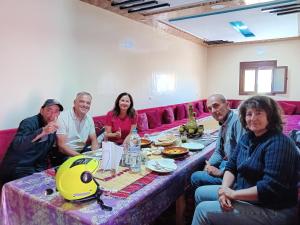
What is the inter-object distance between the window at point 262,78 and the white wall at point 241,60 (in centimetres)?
10

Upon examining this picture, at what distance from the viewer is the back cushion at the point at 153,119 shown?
4375 millimetres

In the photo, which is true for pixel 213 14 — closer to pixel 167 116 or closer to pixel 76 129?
pixel 167 116

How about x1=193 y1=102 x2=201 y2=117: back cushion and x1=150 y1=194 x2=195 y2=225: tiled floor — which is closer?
x1=150 y1=194 x2=195 y2=225: tiled floor

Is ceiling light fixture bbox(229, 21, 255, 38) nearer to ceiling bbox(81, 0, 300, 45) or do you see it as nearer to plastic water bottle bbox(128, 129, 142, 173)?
ceiling bbox(81, 0, 300, 45)

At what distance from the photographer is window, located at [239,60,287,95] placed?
6.24m

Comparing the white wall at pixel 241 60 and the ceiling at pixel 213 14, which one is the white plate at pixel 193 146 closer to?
the ceiling at pixel 213 14

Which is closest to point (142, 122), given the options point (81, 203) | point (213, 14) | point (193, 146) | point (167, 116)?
point (167, 116)

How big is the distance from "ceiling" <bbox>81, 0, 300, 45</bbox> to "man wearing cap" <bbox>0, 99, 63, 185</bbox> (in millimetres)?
2134

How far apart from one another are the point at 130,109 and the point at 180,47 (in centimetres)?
334

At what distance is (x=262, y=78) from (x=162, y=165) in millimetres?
5758

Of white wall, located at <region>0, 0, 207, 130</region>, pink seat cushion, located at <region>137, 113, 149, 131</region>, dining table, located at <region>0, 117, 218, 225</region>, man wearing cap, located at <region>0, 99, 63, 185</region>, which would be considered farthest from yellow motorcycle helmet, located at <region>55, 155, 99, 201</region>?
pink seat cushion, located at <region>137, 113, 149, 131</region>

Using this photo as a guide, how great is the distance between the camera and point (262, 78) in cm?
654

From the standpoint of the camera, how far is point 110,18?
3.79 meters

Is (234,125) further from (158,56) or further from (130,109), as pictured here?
(158,56)
